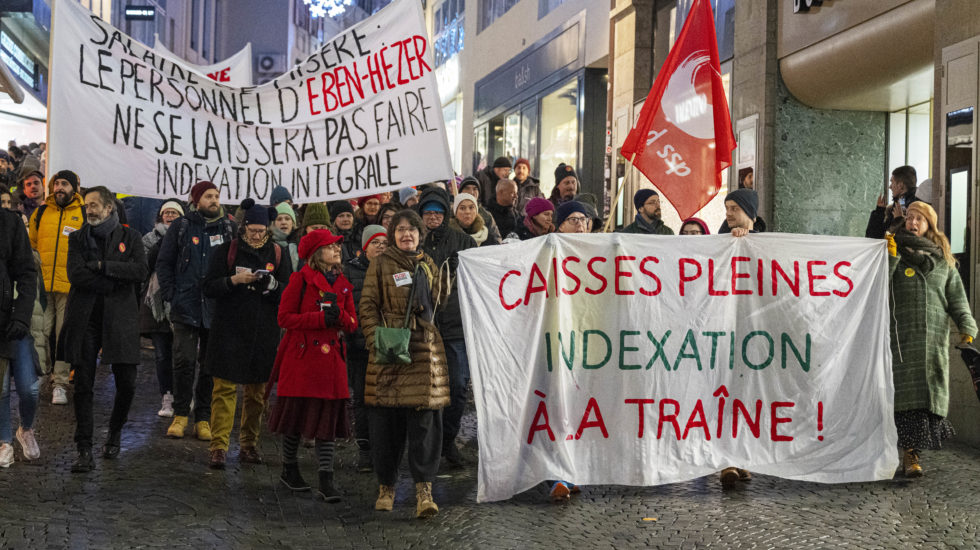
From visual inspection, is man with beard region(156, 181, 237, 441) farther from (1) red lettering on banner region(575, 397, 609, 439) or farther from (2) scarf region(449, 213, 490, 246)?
(1) red lettering on banner region(575, 397, 609, 439)

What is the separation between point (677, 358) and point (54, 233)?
575 cm

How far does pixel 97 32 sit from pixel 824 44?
7.36 m

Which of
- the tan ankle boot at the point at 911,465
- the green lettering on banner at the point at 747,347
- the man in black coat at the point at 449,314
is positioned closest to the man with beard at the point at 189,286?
the man in black coat at the point at 449,314

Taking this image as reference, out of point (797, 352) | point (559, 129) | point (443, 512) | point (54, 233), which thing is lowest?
point (443, 512)

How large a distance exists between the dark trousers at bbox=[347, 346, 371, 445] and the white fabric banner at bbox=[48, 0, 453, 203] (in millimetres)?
1402

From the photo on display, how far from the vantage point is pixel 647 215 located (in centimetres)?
912

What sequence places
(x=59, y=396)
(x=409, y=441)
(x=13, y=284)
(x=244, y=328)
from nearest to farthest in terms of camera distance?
(x=409, y=441), (x=13, y=284), (x=244, y=328), (x=59, y=396)

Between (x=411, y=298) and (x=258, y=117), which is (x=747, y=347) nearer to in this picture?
(x=411, y=298)

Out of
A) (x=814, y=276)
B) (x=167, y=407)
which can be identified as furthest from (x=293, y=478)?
(x=814, y=276)

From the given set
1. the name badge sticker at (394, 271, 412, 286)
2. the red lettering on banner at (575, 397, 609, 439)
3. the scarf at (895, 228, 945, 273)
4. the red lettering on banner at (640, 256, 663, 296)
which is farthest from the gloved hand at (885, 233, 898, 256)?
the name badge sticker at (394, 271, 412, 286)

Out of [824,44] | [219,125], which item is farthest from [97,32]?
[824,44]

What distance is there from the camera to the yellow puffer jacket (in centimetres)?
1026

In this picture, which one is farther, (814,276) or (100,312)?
(100,312)

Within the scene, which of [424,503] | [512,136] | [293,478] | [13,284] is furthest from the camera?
[512,136]
